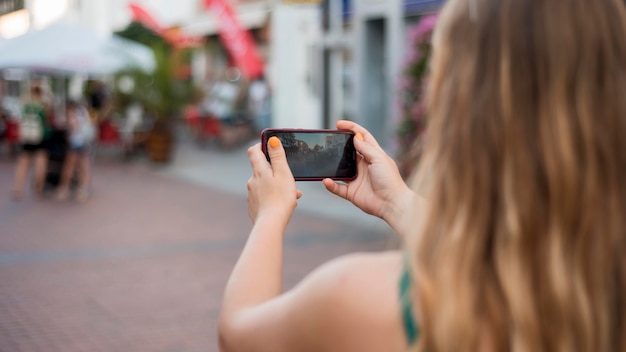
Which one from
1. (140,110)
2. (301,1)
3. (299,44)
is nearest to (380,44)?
(301,1)

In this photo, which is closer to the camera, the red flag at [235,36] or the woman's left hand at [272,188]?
the woman's left hand at [272,188]

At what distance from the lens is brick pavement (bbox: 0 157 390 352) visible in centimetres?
584

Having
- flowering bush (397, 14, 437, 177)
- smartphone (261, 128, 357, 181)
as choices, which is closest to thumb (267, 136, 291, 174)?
smartphone (261, 128, 357, 181)

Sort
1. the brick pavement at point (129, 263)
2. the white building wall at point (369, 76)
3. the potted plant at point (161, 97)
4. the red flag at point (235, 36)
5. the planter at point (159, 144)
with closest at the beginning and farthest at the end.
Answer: the brick pavement at point (129, 263)
the white building wall at point (369, 76)
the planter at point (159, 144)
the potted plant at point (161, 97)
the red flag at point (235, 36)

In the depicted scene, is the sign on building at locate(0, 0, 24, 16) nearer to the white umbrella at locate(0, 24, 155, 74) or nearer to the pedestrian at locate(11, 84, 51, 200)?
the white umbrella at locate(0, 24, 155, 74)

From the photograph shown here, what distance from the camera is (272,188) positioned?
1.66 meters

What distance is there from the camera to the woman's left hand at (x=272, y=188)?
1617 millimetres

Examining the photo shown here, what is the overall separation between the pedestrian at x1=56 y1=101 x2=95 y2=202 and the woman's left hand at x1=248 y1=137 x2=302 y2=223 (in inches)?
457

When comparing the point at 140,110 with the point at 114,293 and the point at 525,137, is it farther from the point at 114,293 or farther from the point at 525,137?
the point at 525,137

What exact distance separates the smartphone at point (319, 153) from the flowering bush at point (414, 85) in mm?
8233

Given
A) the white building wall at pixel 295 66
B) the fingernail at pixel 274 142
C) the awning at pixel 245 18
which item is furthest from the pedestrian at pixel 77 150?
the awning at pixel 245 18

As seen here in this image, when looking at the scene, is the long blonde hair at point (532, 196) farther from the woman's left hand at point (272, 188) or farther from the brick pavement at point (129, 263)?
the brick pavement at point (129, 263)

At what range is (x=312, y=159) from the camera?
6.48ft

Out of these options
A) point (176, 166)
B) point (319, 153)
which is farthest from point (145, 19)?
point (319, 153)
